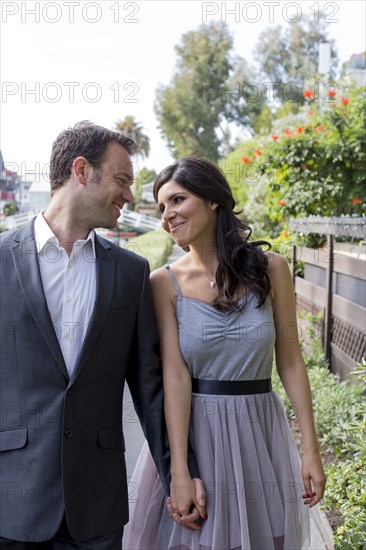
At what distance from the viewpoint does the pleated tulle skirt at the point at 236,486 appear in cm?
279

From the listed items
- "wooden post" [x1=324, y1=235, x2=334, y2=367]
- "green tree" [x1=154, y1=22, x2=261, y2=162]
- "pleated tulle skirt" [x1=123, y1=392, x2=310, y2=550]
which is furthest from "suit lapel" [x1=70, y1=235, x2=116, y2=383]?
"green tree" [x1=154, y1=22, x2=261, y2=162]

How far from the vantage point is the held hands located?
8.85 ft

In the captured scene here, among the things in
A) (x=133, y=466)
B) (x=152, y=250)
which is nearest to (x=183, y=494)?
(x=133, y=466)

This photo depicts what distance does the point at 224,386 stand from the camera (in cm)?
286

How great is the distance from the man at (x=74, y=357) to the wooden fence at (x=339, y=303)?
3.19 metres

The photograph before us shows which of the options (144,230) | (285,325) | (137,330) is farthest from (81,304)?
(144,230)

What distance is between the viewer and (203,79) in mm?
46906

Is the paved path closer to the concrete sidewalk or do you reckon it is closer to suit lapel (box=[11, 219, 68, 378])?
the concrete sidewalk

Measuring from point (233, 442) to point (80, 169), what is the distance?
118cm

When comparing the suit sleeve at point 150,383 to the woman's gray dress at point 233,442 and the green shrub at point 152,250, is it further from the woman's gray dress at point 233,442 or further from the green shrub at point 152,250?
the green shrub at point 152,250

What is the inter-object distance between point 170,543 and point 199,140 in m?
44.6

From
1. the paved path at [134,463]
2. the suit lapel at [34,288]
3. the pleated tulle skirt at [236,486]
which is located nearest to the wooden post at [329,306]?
the paved path at [134,463]

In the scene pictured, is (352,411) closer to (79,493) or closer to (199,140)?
(79,493)

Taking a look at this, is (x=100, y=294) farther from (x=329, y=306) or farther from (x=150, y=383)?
(x=329, y=306)
